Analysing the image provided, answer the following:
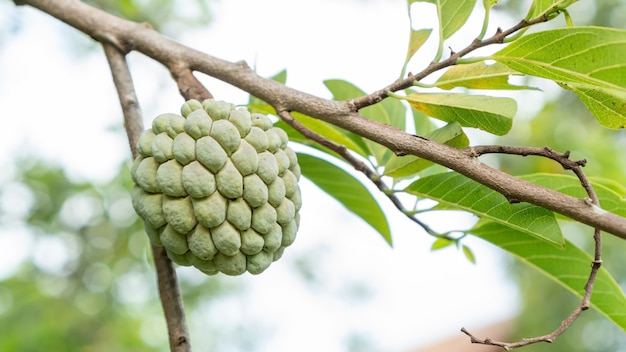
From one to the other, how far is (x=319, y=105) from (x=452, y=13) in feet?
0.98

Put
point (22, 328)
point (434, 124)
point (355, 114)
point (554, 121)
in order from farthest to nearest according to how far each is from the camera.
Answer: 1. point (554, 121)
2. point (22, 328)
3. point (434, 124)
4. point (355, 114)

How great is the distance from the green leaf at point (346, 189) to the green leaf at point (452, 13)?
37 cm

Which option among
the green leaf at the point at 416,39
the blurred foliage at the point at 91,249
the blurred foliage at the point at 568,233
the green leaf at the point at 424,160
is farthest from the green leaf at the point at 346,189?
the blurred foliage at the point at 91,249

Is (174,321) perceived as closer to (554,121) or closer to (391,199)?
(391,199)

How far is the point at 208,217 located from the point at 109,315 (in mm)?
3676

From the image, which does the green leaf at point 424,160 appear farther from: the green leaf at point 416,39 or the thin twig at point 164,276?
the thin twig at point 164,276

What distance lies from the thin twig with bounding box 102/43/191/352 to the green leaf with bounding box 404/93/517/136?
1.69 ft

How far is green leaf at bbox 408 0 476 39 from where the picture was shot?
44.4 inches

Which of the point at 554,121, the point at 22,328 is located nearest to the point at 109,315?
the point at 22,328

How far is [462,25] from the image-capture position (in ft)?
3.81

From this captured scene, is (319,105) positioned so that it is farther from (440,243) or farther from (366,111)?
(440,243)

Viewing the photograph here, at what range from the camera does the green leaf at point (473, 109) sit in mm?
1026

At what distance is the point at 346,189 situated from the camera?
4.67 feet

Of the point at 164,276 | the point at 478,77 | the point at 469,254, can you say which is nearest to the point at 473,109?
the point at 478,77
